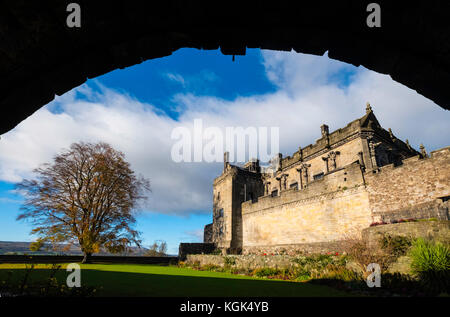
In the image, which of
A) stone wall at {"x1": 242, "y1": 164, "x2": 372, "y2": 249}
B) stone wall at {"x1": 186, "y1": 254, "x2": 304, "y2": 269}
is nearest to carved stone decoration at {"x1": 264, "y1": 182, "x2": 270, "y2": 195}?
stone wall at {"x1": 242, "y1": 164, "x2": 372, "y2": 249}

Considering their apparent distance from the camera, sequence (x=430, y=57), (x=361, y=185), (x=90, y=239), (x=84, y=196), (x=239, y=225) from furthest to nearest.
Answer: (x=239, y=225), (x=84, y=196), (x=90, y=239), (x=361, y=185), (x=430, y=57)

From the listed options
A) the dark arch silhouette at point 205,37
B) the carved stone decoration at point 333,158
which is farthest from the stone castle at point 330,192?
the dark arch silhouette at point 205,37

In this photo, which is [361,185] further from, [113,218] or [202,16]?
[113,218]

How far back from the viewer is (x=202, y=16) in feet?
10.5

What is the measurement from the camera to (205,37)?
11.2 feet

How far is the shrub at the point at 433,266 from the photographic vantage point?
24.3ft

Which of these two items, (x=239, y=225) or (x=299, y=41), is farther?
(x=239, y=225)

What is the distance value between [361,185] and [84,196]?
24.2 m

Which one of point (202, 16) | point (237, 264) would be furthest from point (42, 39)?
point (237, 264)

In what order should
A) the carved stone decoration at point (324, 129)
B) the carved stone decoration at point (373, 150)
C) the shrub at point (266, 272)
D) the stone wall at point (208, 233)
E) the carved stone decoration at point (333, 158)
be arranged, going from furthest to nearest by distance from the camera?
the stone wall at point (208, 233) < the carved stone decoration at point (324, 129) < the carved stone decoration at point (333, 158) < the carved stone decoration at point (373, 150) < the shrub at point (266, 272)

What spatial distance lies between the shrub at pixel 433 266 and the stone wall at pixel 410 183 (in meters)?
7.05

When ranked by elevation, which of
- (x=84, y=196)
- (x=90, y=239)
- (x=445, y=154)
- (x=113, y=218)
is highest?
(x=445, y=154)

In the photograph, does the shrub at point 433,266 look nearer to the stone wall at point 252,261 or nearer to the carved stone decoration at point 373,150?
the stone wall at point 252,261

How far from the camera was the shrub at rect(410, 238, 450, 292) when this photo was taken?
7.42m
